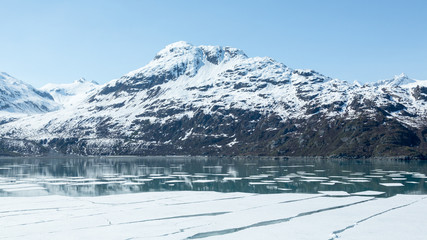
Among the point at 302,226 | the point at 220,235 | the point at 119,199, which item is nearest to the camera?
the point at 220,235

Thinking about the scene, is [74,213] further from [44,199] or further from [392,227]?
[392,227]

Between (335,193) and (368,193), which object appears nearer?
(368,193)

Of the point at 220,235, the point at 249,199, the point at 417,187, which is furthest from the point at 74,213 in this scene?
the point at 417,187

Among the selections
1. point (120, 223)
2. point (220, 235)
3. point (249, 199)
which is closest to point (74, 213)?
point (120, 223)

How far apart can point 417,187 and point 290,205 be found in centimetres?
2861

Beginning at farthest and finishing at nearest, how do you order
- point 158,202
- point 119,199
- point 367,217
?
point 119,199 < point 158,202 < point 367,217

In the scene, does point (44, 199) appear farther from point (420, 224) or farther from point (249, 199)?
point (420, 224)

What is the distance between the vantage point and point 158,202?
42.8 meters

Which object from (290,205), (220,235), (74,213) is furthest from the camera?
(290,205)

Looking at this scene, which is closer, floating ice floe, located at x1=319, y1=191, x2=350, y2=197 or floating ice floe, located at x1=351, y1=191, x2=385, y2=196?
floating ice floe, located at x1=319, y1=191, x2=350, y2=197

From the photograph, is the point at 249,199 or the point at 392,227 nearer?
the point at 392,227

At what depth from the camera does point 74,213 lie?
35562 mm

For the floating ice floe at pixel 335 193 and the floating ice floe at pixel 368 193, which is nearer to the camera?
the floating ice floe at pixel 335 193

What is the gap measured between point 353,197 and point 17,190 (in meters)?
48.0
